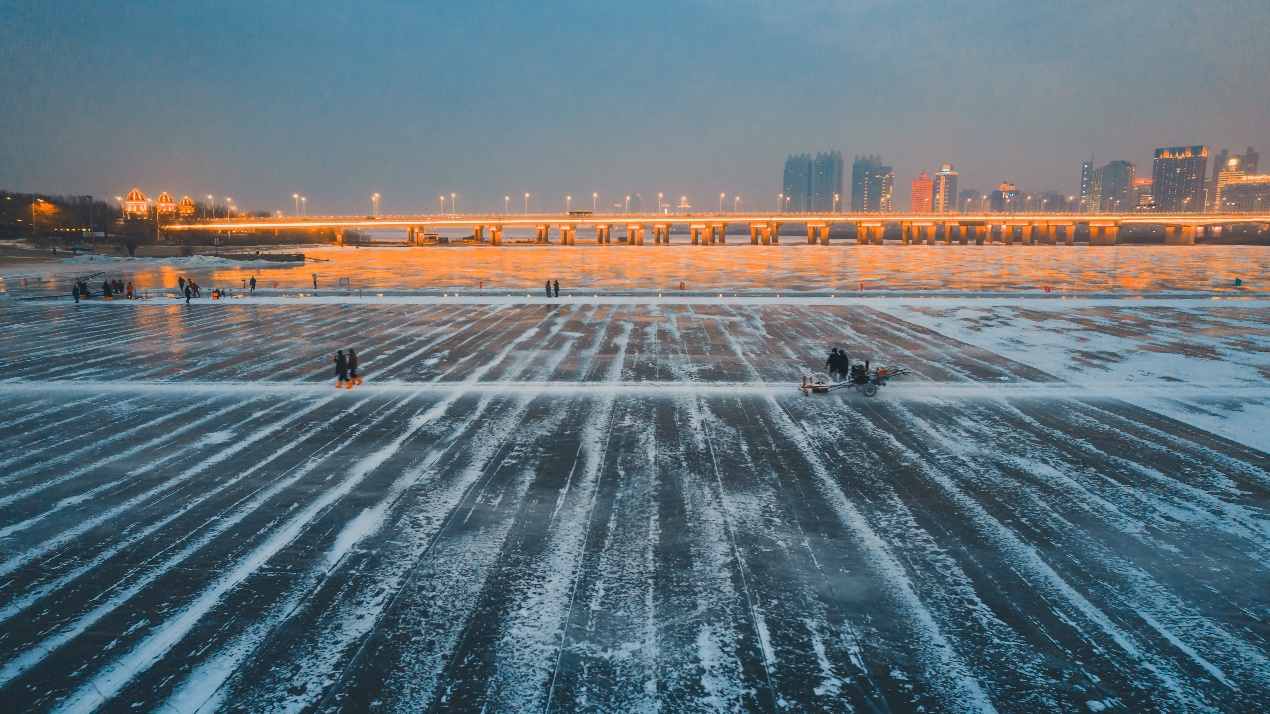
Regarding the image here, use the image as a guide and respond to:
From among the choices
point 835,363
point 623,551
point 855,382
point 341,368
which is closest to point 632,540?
point 623,551

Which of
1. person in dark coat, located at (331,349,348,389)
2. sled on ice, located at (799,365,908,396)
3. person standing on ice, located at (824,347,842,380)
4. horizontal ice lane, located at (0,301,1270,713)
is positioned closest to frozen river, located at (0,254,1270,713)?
horizontal ice lane, located at (0,301,1270,713)

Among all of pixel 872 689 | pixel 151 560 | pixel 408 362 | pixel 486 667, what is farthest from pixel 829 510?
pixel 408 362

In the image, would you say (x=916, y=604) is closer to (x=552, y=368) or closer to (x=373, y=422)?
(x=373, y=422)

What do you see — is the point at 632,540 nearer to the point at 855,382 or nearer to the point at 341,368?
the point at 855,382

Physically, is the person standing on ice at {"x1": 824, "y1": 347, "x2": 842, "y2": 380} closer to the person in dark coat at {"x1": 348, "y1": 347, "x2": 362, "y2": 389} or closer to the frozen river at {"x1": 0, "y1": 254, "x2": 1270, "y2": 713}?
the frozen river at {"x1": 0, "y1": 254, "x2": 1270, "y2": 713}

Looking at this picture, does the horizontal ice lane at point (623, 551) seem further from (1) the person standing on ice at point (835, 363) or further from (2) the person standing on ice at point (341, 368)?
(1) the person standing on ice at point (835, 363)

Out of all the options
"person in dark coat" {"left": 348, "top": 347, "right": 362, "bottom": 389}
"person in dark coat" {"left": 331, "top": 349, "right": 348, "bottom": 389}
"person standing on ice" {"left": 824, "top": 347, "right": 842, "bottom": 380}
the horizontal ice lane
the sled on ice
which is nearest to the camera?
the horizontal ice lane
